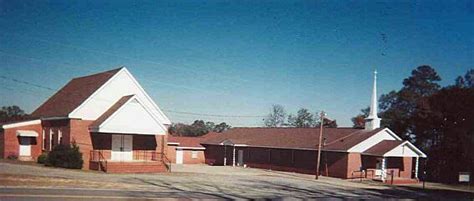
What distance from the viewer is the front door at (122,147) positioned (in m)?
26.0

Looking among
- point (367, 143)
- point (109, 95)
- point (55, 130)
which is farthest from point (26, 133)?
point (367, 143)

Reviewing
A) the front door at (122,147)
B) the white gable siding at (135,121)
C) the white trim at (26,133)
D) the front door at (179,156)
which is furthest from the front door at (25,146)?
the front door at (179,156)

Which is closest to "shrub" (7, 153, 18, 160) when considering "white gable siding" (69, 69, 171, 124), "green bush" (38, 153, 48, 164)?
"green bush" (38, 153, 48, 164)

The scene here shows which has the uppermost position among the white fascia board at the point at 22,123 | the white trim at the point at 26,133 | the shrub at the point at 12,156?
the white fascia board at the point at 22,123

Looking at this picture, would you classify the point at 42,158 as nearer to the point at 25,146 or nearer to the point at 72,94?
the point at 25,146

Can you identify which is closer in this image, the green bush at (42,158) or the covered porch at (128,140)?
the green bush at (42,158)

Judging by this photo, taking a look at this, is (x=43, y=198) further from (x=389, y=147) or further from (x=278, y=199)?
(x=389, y=147)

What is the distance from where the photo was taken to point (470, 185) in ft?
112

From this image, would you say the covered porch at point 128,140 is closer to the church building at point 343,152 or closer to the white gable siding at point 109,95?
the white gable siding at point 109,95

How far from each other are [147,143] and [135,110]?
214 centimetres

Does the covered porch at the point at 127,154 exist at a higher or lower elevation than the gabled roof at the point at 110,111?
lower

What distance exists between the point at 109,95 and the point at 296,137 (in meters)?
22.4

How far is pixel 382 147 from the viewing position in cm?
3906

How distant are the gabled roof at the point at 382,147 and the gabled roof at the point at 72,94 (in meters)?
22.8
